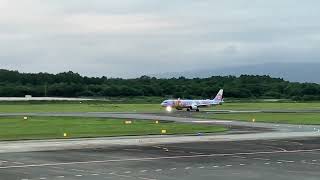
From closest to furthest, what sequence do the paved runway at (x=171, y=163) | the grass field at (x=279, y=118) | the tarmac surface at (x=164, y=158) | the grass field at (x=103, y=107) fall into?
1. the paved runway at (x=171, y=163)
2. the tarmac surface at (x=164, y=158)
3. the grass field at (x=279, y=118)
4. the grass field at (x=103, y=107)

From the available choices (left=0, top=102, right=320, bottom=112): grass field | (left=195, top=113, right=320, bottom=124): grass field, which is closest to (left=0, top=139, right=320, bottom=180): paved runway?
(left=195, top=113, right=320, bottom=124): grass field

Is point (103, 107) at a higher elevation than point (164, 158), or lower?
higher

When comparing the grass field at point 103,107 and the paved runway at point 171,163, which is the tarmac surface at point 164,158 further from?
the grass field at point 103,107

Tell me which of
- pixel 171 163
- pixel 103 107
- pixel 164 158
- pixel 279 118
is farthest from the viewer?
pixel 103 107

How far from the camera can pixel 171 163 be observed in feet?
114

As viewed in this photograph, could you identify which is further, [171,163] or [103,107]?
[103,107]

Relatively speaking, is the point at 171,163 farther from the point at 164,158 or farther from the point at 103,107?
the point at 103,107

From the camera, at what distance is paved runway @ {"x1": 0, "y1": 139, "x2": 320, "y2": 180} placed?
29.4 metres

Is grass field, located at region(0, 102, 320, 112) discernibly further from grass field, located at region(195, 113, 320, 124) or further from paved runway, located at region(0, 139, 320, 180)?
paved runway, located at region(0, 139, 320, 180)

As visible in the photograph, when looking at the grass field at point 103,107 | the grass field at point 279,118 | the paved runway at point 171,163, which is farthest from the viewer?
the grass field at point 103,107

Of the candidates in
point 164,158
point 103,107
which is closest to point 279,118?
point 164,158

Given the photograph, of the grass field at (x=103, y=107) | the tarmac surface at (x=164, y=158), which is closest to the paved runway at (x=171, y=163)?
the tarmac surface at (x=164, y=158)

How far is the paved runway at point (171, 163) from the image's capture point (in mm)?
29359

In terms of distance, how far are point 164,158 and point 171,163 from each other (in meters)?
2.71
